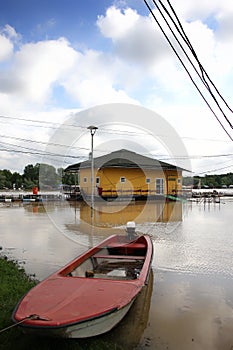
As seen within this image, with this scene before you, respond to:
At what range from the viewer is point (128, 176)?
30.4 metres

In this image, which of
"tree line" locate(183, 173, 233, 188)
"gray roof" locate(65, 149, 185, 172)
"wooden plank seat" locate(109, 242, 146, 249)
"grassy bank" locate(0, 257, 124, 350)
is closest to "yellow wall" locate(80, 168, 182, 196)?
"gray roof" locate(65, 149, 185, 172)

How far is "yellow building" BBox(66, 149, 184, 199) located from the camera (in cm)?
2925

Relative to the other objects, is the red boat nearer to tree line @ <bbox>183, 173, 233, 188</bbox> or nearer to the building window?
the building window

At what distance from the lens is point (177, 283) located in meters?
6.41

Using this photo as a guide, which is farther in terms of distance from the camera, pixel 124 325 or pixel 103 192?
pixel 103 192

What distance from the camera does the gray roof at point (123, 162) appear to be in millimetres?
29384

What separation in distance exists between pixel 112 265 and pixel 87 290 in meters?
2.75

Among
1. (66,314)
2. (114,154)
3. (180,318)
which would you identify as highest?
(114,154)

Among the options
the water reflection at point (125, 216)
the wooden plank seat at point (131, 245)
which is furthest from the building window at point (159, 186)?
the wooden plank seat at point (131, 245)

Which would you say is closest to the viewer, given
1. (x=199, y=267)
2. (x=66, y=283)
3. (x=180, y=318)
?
(x=66, y=283)

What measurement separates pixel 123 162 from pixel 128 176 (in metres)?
1.46

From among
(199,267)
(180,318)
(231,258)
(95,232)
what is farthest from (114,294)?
(95,232)

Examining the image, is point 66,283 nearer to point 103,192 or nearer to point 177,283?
point 177,283

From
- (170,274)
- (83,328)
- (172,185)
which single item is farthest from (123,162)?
(83,328)
